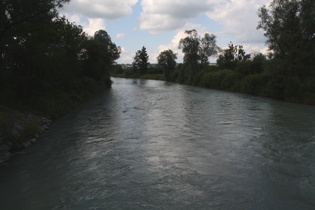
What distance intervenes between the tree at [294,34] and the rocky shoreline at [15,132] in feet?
90.4

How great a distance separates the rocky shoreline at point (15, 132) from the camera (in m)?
10.9

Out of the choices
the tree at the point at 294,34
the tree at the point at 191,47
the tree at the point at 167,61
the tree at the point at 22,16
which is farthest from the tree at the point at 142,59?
the tree at the point at 22,16

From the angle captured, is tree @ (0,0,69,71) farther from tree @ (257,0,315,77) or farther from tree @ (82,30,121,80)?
tree @ (257,0,315,77)

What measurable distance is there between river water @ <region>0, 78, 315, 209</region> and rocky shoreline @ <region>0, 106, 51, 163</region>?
1.41ft

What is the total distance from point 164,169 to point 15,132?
7.50m

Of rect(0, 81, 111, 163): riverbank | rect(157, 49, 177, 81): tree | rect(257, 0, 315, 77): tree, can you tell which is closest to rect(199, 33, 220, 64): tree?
rect(157, 49, 177, 81): tree

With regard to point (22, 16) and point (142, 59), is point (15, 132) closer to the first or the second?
point (22, 16)

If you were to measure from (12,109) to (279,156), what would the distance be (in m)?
14.3

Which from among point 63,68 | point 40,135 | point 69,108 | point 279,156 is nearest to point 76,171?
point 40,135

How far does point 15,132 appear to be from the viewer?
40.8ft

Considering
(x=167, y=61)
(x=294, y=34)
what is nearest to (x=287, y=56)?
(x=294, y=34)

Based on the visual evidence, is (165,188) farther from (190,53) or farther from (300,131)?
(190,53)

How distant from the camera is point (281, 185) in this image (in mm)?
8031

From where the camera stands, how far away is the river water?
7230 millimetres
